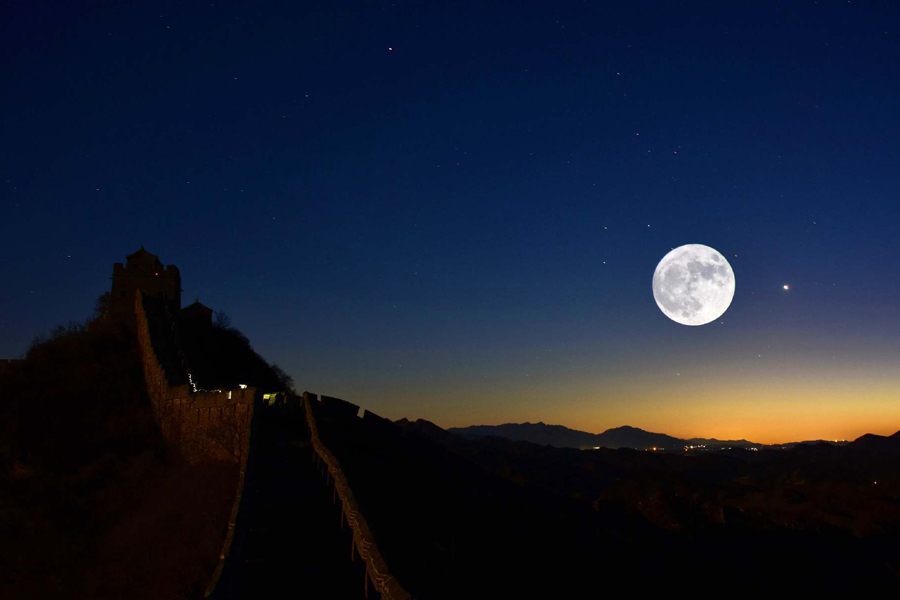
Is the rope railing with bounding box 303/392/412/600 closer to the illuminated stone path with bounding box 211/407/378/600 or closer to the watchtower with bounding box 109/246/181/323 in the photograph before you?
the illuminated stone path with bounding box 211/407/378/600

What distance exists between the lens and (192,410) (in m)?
25.4

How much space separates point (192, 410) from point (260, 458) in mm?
8872

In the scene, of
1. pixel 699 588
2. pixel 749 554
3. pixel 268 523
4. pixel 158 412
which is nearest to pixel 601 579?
pixel 699 588

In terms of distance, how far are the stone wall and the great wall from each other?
0.04m

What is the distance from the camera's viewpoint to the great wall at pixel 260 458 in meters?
11.5

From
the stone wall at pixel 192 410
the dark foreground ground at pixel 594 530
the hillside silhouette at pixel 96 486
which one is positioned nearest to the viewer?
the hillside silhouette at pixel 96 486

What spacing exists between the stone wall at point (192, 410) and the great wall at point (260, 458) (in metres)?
0.04

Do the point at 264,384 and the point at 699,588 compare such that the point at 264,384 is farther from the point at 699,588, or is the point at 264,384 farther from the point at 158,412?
the point at 699,588

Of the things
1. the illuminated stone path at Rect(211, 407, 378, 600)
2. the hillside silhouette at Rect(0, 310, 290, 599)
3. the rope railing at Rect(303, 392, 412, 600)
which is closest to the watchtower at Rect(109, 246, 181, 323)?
the hillside silhouette at Rect(0, 310, 290, 599)

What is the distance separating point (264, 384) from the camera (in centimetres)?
4097

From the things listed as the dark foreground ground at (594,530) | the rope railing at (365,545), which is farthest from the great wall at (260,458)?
the dark foreground ground at (594,530)

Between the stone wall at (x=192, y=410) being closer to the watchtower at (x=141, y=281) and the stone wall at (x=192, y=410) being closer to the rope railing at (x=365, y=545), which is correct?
the rope railing at (x=365, y=545)

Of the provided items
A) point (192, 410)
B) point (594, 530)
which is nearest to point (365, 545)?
point (192, 410)

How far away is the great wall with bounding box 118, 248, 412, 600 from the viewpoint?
11461 mm
